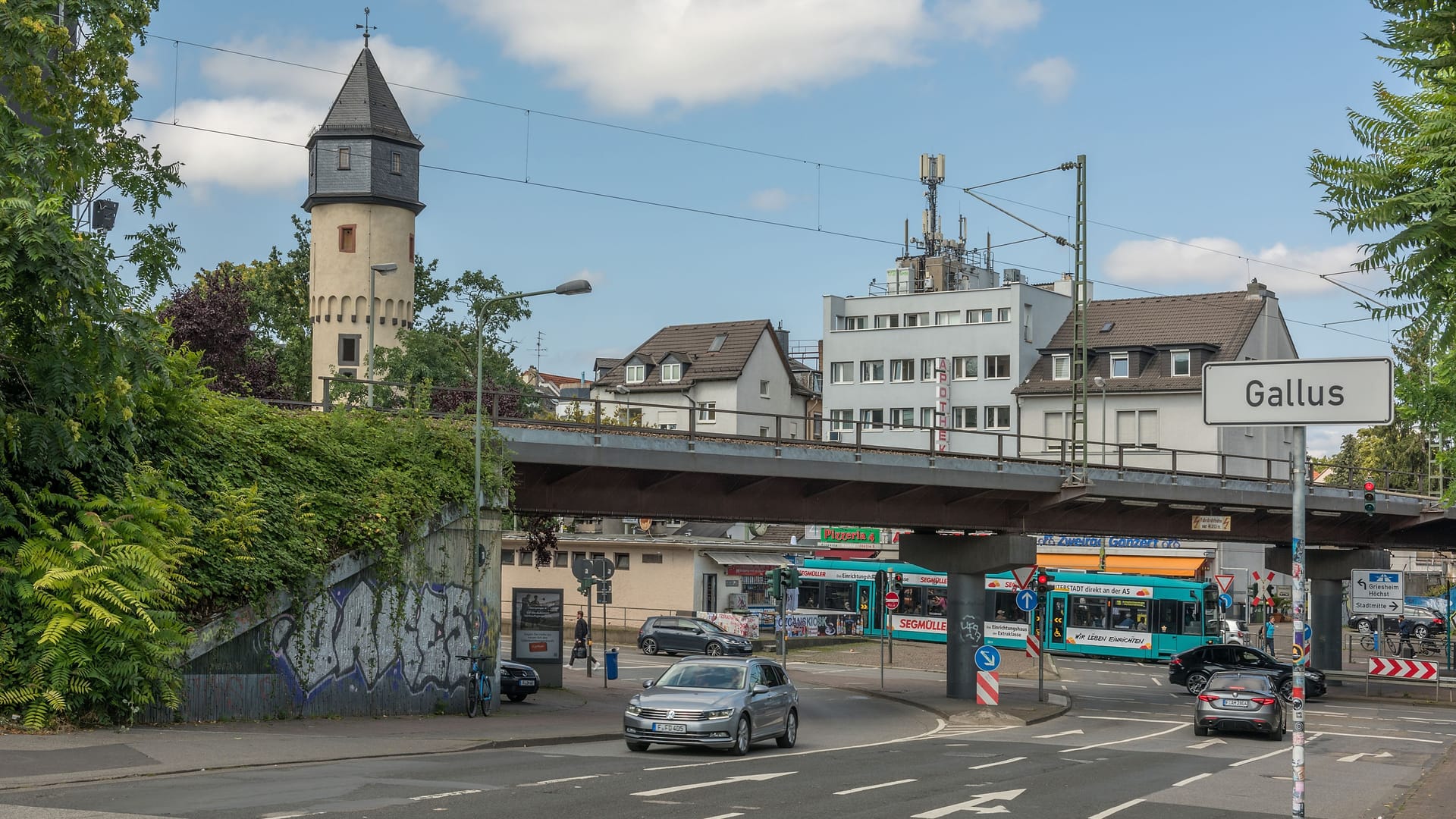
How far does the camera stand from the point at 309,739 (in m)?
20.8

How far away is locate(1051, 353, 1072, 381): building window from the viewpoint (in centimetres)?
8050

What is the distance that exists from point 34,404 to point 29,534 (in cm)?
193

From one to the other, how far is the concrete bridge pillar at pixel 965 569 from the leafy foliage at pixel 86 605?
23.1m

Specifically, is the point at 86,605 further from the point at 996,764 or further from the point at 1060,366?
the point at 1060,366

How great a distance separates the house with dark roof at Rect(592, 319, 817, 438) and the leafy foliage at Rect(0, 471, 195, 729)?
213 ft

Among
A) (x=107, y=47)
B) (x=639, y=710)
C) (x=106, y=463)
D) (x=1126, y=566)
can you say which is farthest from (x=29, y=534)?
(x=1126, y=566)

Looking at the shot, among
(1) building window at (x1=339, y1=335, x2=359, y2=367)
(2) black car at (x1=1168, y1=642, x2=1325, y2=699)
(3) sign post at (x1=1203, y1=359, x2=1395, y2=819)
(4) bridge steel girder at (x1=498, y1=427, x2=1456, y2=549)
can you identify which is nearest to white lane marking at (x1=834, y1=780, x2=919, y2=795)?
(3) sign post at (x1=1203, y1=359, x2=1395, y2=819)

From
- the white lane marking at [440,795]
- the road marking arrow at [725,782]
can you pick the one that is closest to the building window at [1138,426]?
the road marking arrow at [725,782]

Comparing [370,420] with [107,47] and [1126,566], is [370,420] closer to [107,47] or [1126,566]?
[107,47]

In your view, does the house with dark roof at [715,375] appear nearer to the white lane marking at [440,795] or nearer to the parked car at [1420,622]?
the parked car at [1420,622]

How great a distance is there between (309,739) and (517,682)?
12149mm

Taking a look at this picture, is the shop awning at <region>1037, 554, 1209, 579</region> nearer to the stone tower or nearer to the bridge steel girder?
the bridge steel girder

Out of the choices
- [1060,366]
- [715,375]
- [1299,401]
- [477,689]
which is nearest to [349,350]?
[715,375]

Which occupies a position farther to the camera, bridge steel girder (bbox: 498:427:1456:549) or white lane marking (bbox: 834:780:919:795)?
bridge steel girder (bbox: 498:427:1456:549)
